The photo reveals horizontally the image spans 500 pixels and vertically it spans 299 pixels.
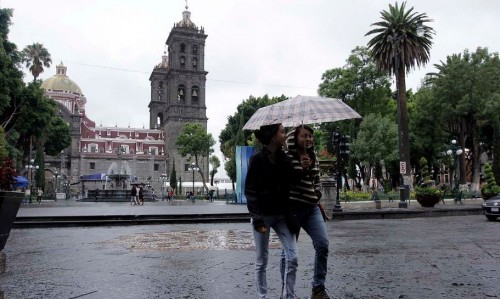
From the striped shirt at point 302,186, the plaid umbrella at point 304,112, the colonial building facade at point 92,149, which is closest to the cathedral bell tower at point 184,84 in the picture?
the colonial building facade at point 92,149

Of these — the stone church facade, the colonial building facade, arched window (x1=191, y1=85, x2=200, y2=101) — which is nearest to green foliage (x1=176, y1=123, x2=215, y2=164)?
the stone church facade

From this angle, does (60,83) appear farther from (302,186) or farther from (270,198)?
(270,198)

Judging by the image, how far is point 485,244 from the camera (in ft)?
29.2

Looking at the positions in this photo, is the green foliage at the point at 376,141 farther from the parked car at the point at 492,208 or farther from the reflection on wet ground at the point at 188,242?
the reflection on wet ground at the point at 188,242

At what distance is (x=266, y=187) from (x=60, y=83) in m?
95.2

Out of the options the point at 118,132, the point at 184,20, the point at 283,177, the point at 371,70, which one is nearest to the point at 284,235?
the point at 283,177

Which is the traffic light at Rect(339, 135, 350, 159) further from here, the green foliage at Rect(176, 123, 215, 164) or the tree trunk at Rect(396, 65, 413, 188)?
the green foliage at Rect(176, 123, 215, 164)

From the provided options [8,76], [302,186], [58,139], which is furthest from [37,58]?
[302,186]

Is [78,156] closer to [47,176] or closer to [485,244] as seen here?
[47,176]

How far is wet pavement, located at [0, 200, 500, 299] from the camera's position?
4926 mm

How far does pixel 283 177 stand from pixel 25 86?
3781 centimetres

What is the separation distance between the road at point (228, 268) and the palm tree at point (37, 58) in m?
50.4

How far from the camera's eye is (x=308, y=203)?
4348 millimetres

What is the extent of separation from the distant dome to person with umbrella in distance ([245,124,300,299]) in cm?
9343
